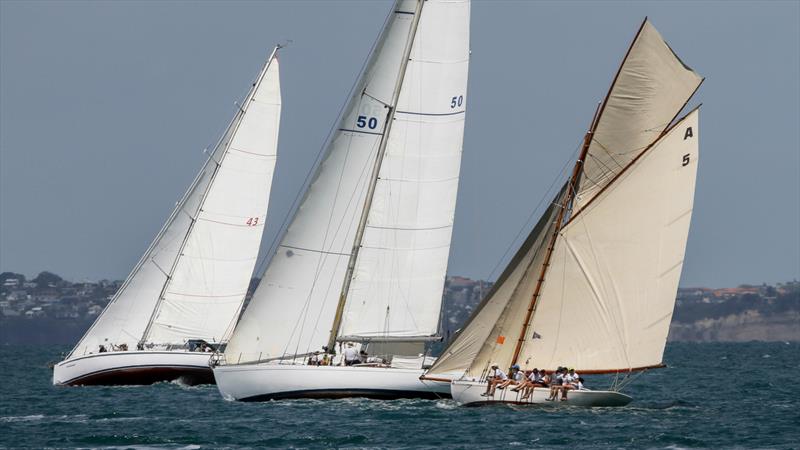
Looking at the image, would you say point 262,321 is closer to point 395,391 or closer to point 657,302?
point 395,391

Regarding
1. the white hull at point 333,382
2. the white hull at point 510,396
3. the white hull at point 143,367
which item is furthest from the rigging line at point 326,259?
the white hull at point 143,367

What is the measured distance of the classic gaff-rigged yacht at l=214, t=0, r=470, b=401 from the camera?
5288 centimetres

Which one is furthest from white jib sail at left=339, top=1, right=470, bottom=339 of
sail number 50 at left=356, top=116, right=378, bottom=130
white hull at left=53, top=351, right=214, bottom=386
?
white hull at left=53, top=351, right=214, bottom=386

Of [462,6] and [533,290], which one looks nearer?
[533,290]

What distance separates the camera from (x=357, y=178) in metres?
53.7

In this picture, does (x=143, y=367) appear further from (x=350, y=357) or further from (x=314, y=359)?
(x=350, y=357)

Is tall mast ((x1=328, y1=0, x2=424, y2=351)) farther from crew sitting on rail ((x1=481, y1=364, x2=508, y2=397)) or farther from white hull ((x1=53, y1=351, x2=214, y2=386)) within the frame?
white hull ((x1=53, y1=351, x2=214, y2=386))

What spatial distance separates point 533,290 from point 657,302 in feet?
12.2

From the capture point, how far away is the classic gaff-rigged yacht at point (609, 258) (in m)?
49.5

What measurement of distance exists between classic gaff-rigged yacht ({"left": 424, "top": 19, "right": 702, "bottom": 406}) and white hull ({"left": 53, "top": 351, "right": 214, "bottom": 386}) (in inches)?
694

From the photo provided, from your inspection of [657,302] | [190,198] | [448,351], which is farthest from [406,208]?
[190,198]

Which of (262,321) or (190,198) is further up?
(190,198)

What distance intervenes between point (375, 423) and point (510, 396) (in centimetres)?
490

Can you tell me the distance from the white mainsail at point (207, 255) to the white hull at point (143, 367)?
2031 mm
